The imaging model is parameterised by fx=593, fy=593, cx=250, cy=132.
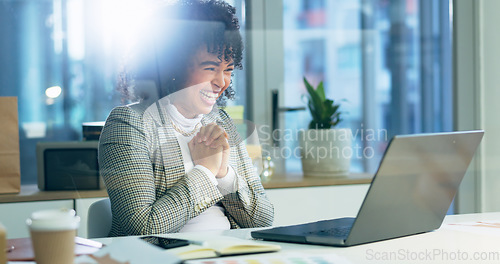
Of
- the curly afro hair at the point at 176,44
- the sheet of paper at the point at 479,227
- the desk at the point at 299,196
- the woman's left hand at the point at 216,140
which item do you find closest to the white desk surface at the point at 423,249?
the sheet of paper at the point at 479,227

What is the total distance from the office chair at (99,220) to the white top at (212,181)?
7.8 inches

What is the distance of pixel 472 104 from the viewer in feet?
10.3

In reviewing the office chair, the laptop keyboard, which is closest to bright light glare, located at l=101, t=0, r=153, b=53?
the office chair

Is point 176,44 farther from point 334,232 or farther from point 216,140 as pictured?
point 334,232

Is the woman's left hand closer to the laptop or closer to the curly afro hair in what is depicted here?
the curly afro hair

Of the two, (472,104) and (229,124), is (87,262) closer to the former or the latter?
(229,124)

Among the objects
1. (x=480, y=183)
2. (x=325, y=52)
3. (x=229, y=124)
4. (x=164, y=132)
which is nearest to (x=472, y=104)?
(x=480, y=183)

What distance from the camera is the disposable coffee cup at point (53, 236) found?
0.87 m

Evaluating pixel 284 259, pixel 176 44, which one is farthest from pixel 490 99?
pixel 284 259

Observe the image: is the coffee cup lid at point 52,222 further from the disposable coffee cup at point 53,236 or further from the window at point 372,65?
the window at point 372,65

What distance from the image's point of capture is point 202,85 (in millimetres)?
1954

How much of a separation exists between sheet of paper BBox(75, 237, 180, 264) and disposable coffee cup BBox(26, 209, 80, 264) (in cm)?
3

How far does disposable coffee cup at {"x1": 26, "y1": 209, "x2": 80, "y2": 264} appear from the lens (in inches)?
34.3

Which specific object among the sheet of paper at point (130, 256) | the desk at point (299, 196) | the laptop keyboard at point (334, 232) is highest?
the sheet of paper at point (130, 256)
